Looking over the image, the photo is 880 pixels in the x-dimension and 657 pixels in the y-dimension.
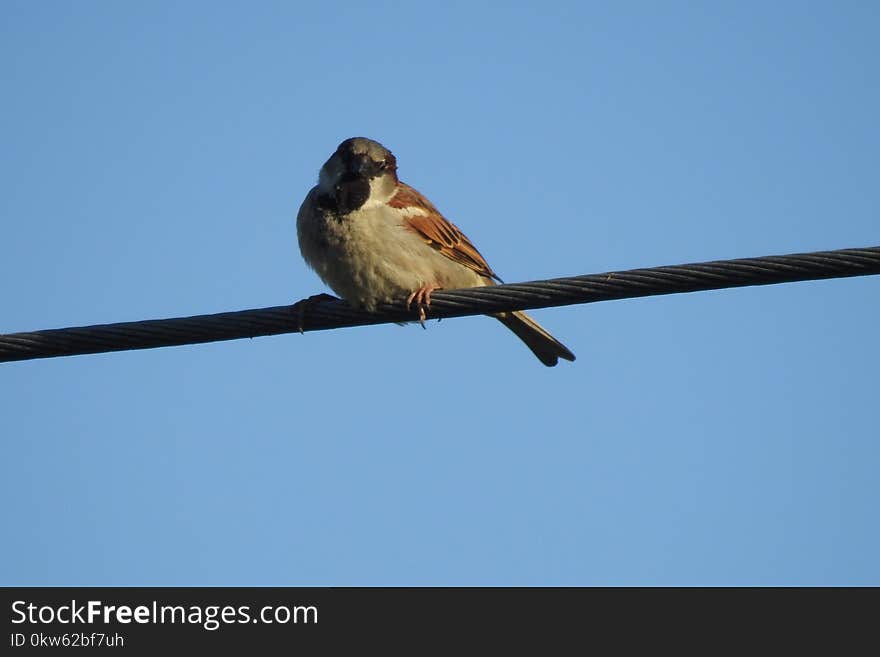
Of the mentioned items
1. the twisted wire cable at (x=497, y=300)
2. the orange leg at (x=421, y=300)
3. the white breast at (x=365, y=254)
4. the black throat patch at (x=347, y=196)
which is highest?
the black throat patch at (x=347, y=196)

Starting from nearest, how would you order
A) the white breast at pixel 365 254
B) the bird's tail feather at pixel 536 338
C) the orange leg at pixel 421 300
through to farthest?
the orange leg at pixel 421 300
the white breast at pixel 365 254
the bird's tail feather at pixel 536 338

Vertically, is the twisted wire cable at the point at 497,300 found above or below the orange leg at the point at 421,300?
below

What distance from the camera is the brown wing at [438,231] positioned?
6.11 m

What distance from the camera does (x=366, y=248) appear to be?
5.60 metres

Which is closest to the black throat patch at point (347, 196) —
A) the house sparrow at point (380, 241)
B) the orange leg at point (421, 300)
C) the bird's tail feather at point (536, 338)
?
the house sparrow at point (380, 241)

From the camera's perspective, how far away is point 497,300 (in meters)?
4.16

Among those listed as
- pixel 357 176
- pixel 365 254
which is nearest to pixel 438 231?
pixel 357 176

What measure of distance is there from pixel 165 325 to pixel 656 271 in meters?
1.98

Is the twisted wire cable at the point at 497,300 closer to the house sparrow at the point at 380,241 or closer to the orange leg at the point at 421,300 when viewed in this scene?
the orange leg at the point at 421,300

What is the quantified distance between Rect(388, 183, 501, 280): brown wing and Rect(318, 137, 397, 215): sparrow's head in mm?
113

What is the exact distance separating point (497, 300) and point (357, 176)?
210 centimetres

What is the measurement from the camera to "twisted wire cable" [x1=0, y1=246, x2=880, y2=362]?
3.65m

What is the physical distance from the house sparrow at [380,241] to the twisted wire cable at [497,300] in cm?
68
